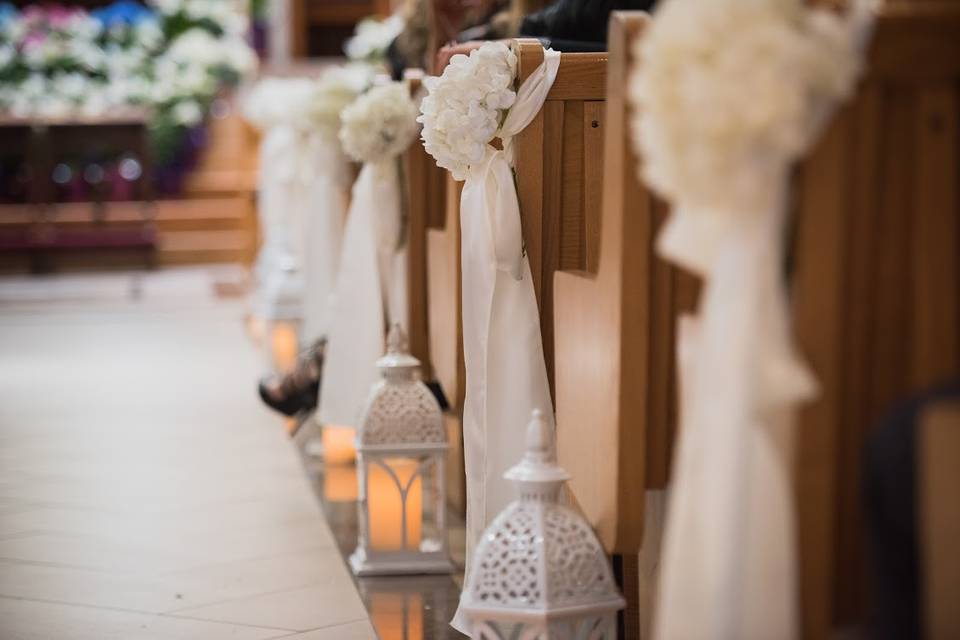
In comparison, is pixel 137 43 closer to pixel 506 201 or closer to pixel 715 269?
pixel 506 201

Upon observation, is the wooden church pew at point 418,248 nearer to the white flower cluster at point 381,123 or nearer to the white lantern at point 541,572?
the white flower cluster at point 381,123

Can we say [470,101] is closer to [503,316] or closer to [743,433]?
[503,316]

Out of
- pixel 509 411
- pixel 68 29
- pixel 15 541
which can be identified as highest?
pixel 68 29

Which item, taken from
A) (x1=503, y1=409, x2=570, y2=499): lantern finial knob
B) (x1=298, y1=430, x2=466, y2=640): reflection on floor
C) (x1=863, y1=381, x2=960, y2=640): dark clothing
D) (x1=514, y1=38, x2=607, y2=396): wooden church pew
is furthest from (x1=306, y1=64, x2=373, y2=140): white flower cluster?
(x1=863, y1=381, x2=960, y2=640): dark clothing

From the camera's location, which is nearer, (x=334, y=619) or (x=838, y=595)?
(x=838, y=595)

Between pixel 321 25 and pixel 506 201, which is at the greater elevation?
pixel 321 25

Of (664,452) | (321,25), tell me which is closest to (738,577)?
(664,452)

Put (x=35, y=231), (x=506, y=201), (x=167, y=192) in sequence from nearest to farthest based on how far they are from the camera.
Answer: (x=506, y=201) < (x=35, y=231) < (x=167, y=192)

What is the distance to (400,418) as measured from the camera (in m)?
3.35

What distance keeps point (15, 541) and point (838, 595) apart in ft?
8.45

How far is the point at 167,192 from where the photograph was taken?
11836 mm

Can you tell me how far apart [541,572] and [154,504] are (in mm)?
2202

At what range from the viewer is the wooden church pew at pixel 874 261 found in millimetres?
1625

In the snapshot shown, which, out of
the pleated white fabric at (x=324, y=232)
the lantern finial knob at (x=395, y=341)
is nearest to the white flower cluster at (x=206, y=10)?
the pleated white fabric at (x=324, y=232)
